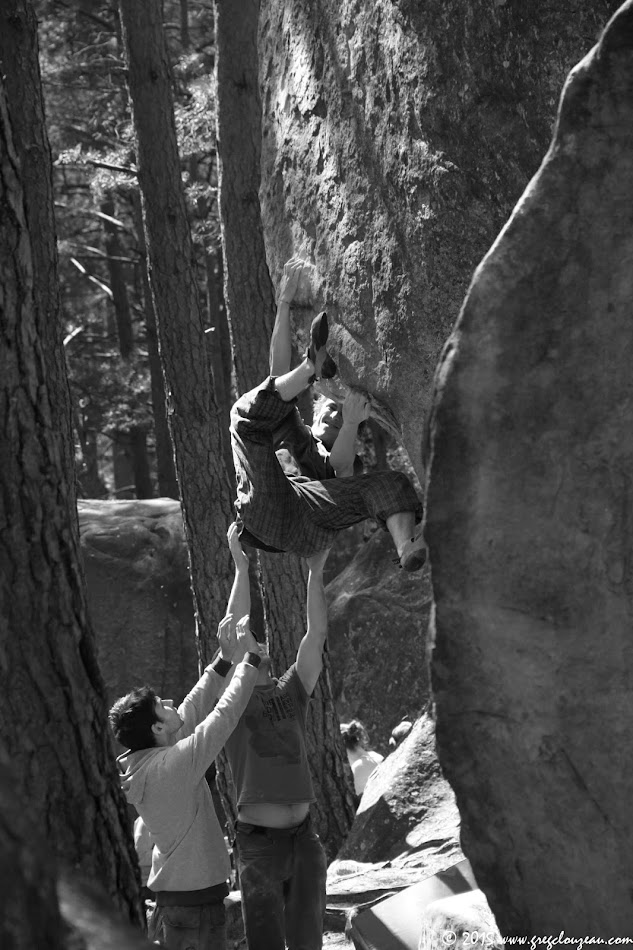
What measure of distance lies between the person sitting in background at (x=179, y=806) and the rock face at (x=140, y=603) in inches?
278

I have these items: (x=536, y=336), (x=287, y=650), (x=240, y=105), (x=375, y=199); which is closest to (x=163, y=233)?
(x=240, y=105)

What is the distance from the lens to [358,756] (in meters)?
8.66

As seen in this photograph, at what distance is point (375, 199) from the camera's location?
4.55 meters

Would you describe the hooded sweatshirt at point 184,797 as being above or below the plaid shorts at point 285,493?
below

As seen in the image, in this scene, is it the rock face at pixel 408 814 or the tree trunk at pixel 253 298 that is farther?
the tree trunk at pixel 253 298

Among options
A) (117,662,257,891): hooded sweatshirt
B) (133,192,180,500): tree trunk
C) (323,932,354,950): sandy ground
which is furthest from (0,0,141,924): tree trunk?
(133,192,180,500): tree trunk

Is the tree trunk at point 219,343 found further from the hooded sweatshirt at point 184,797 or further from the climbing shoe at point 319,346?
the hooded sweatshirt at point 184,797

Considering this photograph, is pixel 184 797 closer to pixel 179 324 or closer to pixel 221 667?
pixel 221 667

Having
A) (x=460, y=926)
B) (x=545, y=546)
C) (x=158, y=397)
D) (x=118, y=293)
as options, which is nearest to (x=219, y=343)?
(x=158, y=397)

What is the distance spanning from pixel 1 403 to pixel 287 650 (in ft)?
15.7

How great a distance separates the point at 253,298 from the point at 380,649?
12.3ft

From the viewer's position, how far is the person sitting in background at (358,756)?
8430 millimetres

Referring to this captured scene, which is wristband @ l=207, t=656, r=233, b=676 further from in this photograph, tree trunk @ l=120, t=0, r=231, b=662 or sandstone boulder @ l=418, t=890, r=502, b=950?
tree trunk @ l=120, t=0, r=231, b=662

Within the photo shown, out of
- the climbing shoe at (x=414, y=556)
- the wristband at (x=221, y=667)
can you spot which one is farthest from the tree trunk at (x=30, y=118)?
the climbing shoe at (x=414, y=556)
